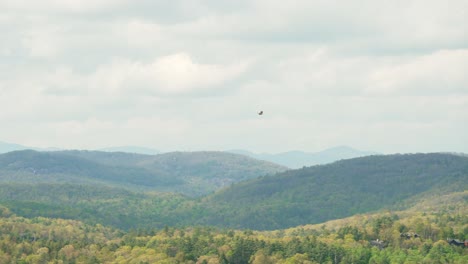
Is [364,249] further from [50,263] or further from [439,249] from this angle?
[50,263]

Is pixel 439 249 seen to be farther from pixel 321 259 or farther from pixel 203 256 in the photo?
pixel 203 256

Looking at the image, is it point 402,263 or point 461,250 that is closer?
point 402,263

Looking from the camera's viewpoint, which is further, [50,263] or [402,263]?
[50,263]

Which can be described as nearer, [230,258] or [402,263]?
[402,263]

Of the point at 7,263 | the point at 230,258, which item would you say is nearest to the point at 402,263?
the point at 230,258

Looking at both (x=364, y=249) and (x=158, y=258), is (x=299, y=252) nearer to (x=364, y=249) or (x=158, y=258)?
(x=364, y=249)

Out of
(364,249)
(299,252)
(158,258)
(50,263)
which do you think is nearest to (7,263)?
(50,263)

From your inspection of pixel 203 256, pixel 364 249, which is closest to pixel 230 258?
pixel 203 256

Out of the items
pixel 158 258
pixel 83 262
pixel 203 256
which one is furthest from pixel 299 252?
pixel 83 262
